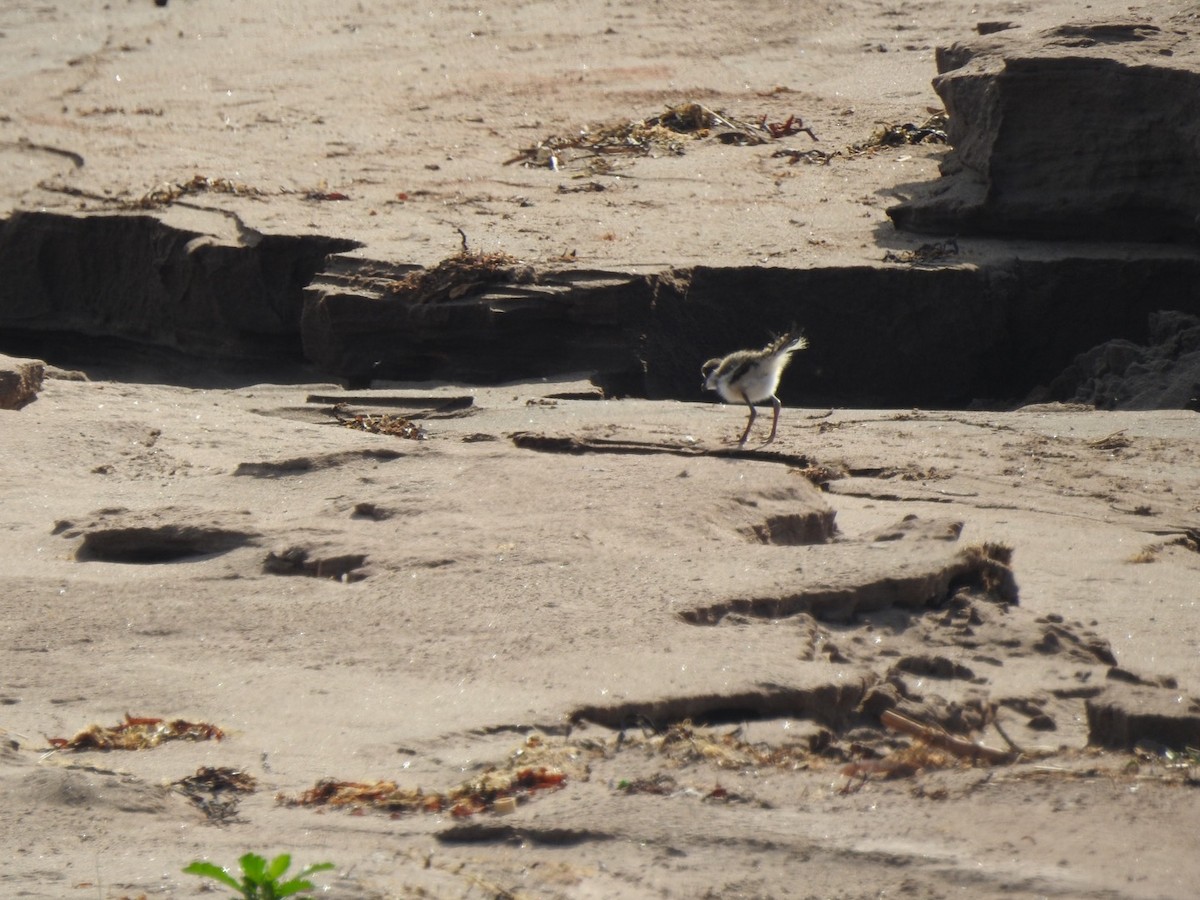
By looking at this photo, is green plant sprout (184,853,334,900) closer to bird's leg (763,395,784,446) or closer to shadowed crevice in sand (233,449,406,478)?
shadowed crevice in sand (233,449,406,478)

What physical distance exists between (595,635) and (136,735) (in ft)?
3.40

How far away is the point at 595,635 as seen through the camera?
374cm

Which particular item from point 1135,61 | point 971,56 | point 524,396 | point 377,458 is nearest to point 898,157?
point 971,56

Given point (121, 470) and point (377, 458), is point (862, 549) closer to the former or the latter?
point (377, 458)

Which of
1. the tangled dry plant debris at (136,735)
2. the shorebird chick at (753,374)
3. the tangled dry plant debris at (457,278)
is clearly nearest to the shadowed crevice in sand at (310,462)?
the shorebird chick at (753,374)

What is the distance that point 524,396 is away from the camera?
7.29 metres

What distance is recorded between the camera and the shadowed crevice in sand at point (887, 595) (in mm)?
3891

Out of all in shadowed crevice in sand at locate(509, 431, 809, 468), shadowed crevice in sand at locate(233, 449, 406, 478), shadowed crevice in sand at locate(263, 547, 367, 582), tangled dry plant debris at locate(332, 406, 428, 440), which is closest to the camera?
shadowed crevice in sand at locate(263, 547, 367, 582)

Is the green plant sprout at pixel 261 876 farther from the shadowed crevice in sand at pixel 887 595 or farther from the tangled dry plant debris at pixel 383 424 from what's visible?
the tangled dry plant debris at pixel 383 424

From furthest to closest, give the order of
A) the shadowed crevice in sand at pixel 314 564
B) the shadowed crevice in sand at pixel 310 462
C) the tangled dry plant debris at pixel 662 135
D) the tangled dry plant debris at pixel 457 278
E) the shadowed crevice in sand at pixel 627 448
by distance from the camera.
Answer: the tangled dry plant debris at pixel 662 135 < the tangled dry plant debris at pixel 457 278 < the shadowed crevice in sand at pixel 627 448 < the shadowed crevice in sand at pixel 310 462 < the shadowed crevice in sand at pixel 314 564

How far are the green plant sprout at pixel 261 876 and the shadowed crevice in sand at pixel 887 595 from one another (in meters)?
1.52

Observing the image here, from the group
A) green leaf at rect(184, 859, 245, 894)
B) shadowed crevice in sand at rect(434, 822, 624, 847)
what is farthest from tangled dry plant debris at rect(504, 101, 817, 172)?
green leaf at rect(184, 859, 245, 894)

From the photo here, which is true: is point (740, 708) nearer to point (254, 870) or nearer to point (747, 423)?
point (254, 870)

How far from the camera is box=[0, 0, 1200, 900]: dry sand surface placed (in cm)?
274
